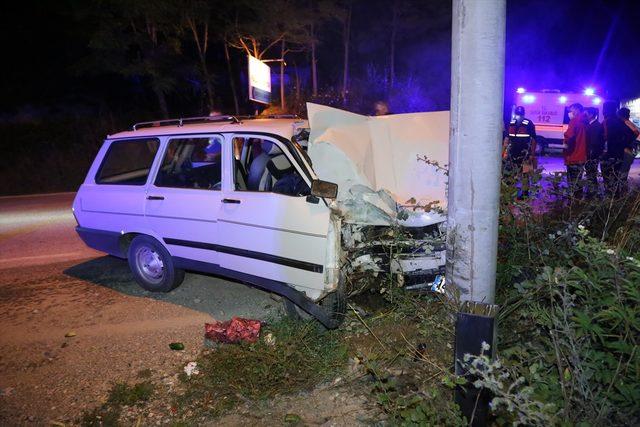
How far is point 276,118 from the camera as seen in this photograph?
212 inches

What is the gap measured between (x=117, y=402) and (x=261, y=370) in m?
1.09

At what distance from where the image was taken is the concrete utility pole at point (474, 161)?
8.68 ft

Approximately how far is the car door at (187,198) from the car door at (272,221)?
0.19m

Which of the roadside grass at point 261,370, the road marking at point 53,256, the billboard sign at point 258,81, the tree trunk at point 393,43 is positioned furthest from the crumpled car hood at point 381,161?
the tree trunk at point 393,43

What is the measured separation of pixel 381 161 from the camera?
457cm

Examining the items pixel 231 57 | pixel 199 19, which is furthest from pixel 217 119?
pixel 231 57

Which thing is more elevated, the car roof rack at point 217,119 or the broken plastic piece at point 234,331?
the car roof rack at point 217,119

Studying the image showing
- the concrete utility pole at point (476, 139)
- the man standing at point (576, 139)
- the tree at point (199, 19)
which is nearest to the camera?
the concrete utility pole at point (476, 139)

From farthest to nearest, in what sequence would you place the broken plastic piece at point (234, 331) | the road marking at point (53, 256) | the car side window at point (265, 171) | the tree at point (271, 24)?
the tree at point (271, 24) → the road marking at point (53, 256) → the car side window at point (265, 171) → the broken plastic piece at point (234, 331)

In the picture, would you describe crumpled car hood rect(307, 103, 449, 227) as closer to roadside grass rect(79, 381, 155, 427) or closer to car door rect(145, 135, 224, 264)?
car door rect(145, 135, 224, 264)

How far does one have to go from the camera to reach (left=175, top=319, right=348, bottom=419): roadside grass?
3.43 metres

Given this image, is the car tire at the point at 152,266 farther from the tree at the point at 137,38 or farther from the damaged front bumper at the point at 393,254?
the tree at the point at 137,38

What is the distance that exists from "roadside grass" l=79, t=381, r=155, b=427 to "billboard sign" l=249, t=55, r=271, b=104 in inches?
539

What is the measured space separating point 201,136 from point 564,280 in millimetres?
3615
